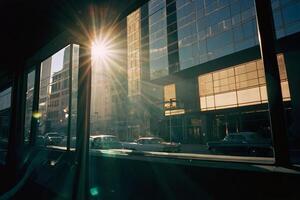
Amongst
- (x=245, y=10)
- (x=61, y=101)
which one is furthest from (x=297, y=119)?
(x=61, y=101)

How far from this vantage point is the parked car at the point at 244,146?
1183cm

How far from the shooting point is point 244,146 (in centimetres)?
1302

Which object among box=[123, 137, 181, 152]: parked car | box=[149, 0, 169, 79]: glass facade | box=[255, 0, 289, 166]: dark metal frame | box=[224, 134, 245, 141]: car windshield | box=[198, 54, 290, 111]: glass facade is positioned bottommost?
box=[123, 137, 181, 152]: parked car

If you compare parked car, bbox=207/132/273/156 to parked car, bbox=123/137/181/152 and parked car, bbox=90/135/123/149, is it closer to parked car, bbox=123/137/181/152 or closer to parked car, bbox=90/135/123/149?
parked car, bbox=123/137/181/152

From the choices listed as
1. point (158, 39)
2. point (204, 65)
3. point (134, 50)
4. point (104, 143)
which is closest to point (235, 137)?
point (104, 143)

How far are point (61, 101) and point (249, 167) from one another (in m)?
58.2

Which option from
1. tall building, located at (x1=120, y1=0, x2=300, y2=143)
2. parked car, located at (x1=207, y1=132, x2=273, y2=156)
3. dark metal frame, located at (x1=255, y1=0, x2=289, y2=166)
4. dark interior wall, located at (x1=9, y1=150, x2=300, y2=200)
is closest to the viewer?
dark interior wall, located at (x1=9, y1=150, x2=300, y2=200)

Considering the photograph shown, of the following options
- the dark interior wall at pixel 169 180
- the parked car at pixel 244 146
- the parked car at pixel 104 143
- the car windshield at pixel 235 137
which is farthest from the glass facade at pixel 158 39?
the dark interior wall at pixel 169 180

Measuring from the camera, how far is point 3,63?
31.8 feet

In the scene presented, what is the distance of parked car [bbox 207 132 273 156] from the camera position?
Answer: 1183 cm

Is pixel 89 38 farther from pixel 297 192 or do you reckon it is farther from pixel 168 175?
pixel 297 192

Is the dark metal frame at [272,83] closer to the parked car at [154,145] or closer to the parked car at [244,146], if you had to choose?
the parked car at [244,146]

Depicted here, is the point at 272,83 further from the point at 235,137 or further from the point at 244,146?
the point at 235,137

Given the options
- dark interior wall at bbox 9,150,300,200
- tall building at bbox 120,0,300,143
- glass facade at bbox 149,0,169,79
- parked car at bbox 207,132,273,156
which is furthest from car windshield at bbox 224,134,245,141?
glass facade at bbox 149,0,169,79
